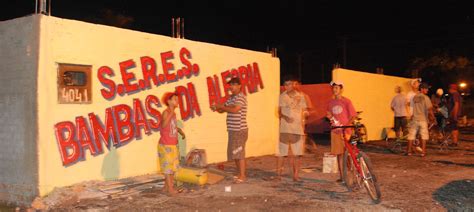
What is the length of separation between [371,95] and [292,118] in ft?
31.1

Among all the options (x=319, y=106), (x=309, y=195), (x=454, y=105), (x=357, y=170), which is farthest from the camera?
(x=319, y=106)

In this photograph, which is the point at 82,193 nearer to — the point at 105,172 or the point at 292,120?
the point at 105,172

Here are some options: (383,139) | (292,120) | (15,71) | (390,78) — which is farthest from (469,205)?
(390,78)

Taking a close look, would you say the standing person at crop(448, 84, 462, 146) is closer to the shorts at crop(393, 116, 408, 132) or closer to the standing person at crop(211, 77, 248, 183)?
the shorts at crop(393, 116, 408, 132)

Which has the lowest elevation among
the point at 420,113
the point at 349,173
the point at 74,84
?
the point at 349,173

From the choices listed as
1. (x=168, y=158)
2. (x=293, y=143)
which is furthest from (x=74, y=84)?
(x=293, y=143)

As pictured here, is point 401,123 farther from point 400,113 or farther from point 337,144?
point 337,144

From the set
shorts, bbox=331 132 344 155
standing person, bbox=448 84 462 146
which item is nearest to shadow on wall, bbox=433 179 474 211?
shorts, bbox=331 132 344 155

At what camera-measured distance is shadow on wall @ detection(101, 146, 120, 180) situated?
766 cm

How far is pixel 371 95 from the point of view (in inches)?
641

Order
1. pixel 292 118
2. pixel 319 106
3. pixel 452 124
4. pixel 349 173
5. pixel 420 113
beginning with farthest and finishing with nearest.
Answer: pixel 319 106, pixel 452 124, pixel 420 113, pixel 292 118, pixel 349 173

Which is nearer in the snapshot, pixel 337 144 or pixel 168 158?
pixel 168 158

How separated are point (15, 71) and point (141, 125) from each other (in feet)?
7.72

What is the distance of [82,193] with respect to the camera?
678 cm
